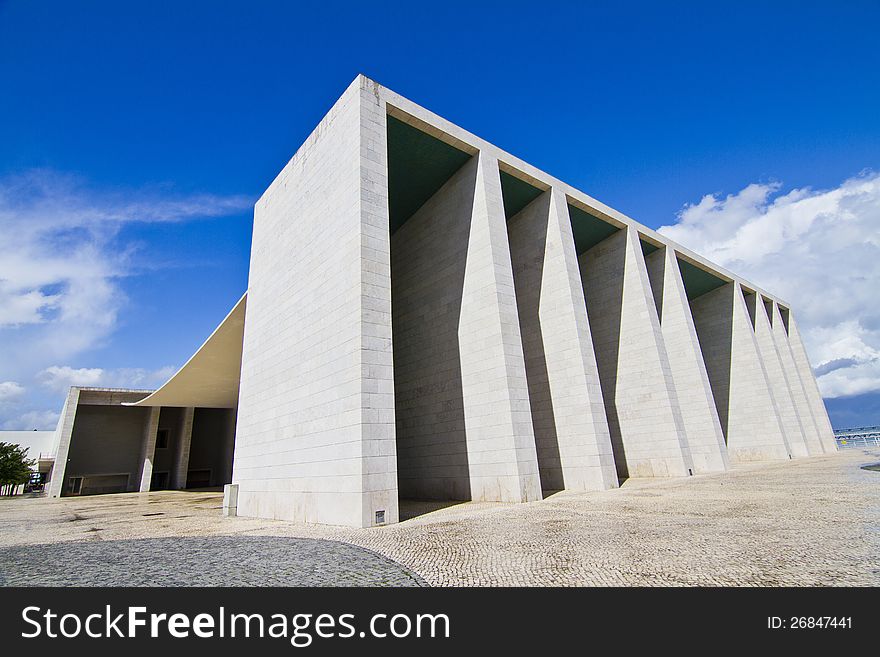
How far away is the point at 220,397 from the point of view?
3288cm

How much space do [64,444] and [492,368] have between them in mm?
35622

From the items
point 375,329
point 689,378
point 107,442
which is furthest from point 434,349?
point 107,442

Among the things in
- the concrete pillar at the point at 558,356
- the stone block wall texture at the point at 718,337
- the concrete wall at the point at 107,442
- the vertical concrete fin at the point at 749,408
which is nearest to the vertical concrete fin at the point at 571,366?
the concrete pillar at the point at 558,356

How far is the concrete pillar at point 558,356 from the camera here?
1498cm

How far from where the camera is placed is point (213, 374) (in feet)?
91.2

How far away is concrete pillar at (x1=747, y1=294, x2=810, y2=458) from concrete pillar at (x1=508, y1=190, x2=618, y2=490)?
61.1ft

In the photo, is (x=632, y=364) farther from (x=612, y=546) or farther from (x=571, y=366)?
(x=612, y=546)

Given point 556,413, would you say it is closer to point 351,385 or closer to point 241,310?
point 351,385

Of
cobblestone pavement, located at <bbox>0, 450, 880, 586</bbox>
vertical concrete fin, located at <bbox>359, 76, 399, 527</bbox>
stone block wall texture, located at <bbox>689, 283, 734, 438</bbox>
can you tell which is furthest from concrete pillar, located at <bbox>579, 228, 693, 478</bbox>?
vertical concrete fin, located at <bbox>359, 76, 399, 527</bbox>

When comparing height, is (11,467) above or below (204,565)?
above

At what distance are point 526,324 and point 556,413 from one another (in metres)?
3.65

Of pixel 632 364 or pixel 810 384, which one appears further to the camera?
pixel 810 384

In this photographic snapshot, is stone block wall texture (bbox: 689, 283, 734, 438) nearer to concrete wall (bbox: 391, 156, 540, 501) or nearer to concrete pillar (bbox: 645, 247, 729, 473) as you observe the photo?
concrete pillar (bbox: 645, 247, 729, 473)
